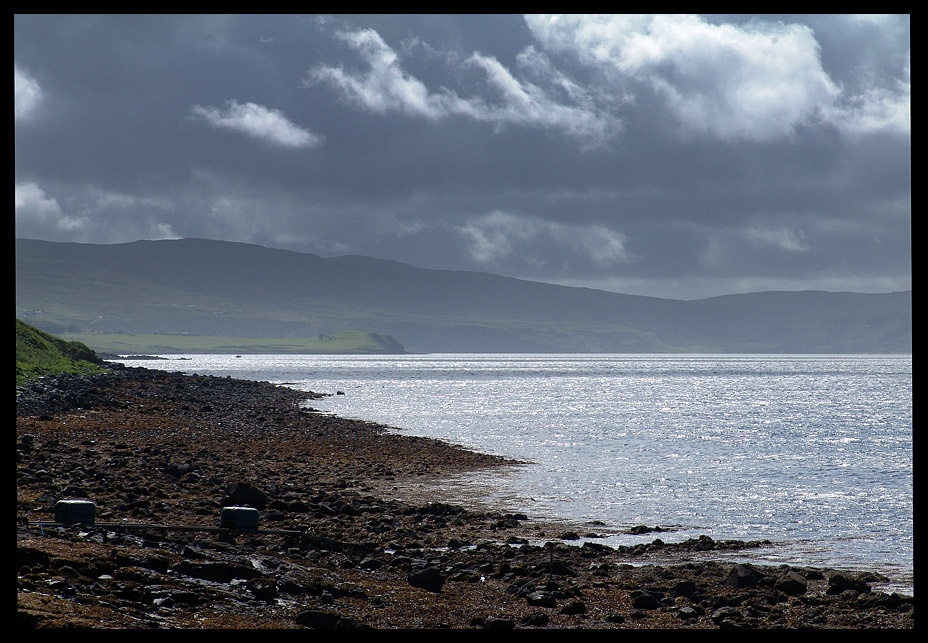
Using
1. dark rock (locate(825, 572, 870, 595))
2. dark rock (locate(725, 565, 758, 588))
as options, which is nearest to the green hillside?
dark rock (locate(725, 565, 758, 588))

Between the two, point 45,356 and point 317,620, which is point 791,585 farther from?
point 45,356

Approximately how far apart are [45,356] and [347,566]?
79506mm

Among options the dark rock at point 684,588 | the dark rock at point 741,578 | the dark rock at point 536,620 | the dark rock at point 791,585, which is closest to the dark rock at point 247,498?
the dark rock at point 536,620

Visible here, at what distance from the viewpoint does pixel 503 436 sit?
5841 cm

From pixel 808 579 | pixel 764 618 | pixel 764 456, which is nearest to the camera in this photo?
pixel 764 618

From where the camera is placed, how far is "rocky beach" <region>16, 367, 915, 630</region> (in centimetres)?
1352

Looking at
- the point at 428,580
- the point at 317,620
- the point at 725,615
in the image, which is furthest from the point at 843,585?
the point at 317,620

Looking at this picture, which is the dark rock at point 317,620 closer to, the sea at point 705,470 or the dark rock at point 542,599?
the dark rock at point 542,599

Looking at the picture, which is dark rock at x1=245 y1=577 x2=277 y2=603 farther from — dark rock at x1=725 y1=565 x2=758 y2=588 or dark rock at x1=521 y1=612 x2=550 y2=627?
dark rock at x1=725 y1=565 x2=758 y2=588

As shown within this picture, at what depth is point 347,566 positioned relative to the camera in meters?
18.1

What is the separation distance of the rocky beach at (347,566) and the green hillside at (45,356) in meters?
40.6
